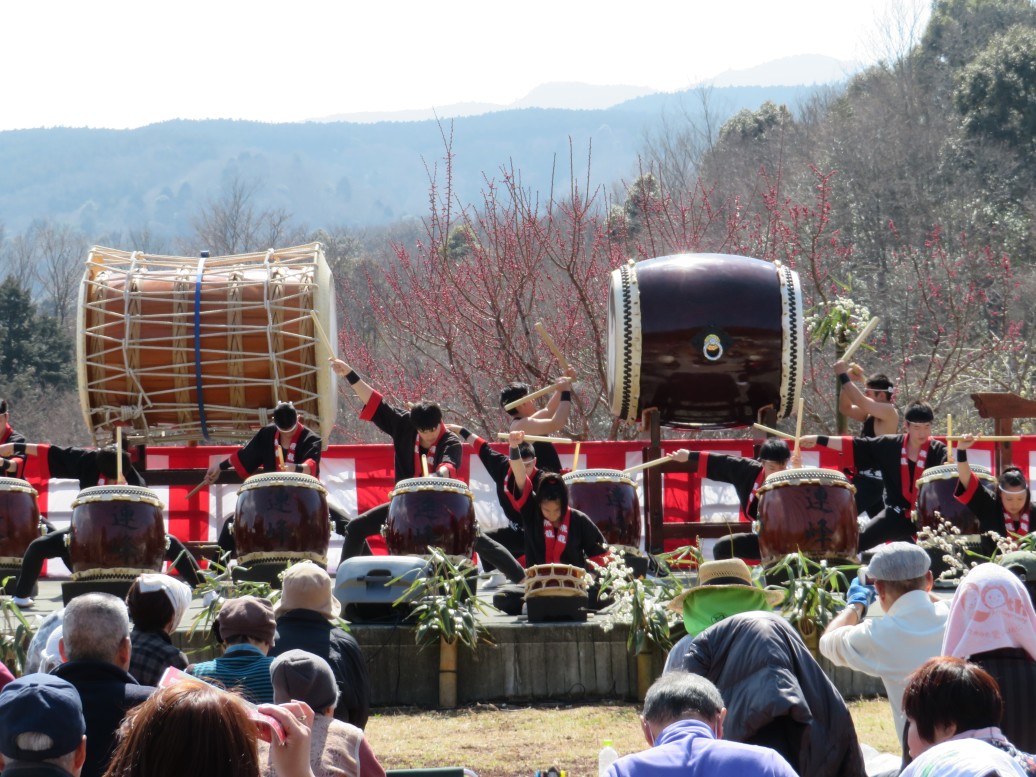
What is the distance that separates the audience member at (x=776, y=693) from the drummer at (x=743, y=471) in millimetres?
4445

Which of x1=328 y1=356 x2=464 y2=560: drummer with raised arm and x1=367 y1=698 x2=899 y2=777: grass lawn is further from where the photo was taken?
x1=328 y1=356 x2=464 y2=560: drummer with raised arm

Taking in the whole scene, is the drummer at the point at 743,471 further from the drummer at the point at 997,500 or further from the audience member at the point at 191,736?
the audience member at the point at 191,736

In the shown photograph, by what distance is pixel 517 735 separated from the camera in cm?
621

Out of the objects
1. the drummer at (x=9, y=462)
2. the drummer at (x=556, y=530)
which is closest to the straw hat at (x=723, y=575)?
the drummer at (x=556, y=530)

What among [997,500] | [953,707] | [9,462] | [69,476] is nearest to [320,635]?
[953,707]

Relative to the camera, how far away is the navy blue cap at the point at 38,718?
2.79m

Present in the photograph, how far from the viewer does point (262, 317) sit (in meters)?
9.70

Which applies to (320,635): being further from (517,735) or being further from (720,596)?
(517,735)

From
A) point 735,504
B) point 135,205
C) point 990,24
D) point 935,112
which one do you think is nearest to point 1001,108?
point 935,112

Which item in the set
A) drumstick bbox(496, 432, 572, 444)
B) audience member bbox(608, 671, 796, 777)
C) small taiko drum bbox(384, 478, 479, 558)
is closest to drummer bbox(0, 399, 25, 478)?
small taiko drum bbox(384, 478, 479, 558)

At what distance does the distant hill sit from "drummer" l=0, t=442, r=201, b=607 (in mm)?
145979

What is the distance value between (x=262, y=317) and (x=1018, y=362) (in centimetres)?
1045

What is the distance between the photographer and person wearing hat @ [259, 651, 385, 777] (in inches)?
134

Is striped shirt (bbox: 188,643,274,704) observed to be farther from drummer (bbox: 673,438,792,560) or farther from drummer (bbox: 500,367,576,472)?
drummer (bbox: 500,367,576,472)
